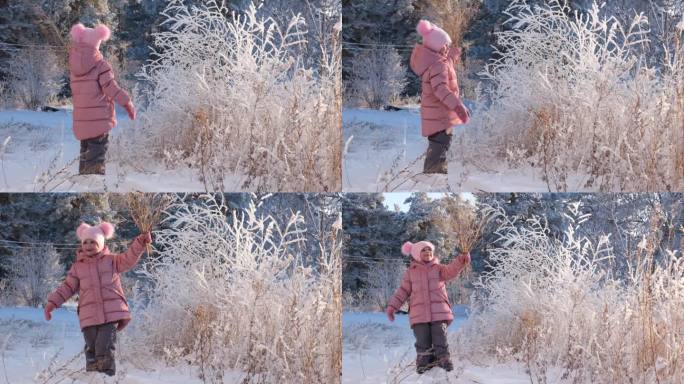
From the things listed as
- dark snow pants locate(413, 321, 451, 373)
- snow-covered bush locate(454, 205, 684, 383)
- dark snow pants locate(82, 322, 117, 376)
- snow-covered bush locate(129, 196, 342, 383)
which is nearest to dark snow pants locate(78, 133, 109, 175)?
snow-covered bush locate(129, 196, 342, 383)

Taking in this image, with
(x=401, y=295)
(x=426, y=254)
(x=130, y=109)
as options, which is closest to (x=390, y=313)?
(x=401, y=295)

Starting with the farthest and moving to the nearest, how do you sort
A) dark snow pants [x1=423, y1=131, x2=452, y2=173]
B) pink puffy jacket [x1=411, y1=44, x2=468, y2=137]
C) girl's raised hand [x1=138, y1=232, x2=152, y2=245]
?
dark snow pants [x1=423, y1=131, x2=452, y2=173] < pink puffy jacket [x1=411, y1=44, x2=468, y2=137] < girl's raised hand [x1=138, y1=232, x2=152, y2=245]

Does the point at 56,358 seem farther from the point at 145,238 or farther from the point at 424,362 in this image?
the point at 424,362

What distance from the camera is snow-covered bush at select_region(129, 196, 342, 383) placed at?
5.18 metres

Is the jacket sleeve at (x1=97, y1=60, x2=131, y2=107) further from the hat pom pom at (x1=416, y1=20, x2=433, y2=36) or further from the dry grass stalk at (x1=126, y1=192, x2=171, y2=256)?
the hat pom pom at (x1=416, y1=20, x2=433, y2=36)

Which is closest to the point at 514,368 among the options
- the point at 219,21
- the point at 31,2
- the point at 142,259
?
the point at 142,259

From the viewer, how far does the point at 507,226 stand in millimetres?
5637

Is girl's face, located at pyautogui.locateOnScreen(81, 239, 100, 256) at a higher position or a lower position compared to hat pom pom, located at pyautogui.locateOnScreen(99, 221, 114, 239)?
lower

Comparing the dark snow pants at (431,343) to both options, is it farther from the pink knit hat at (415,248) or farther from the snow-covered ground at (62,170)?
the snow-covered ground at (62,170)

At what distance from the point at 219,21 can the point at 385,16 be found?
3.07ft

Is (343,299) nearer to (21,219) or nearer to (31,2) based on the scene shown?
(21,219)

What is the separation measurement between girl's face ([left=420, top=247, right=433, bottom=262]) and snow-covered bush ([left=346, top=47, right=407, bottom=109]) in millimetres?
857

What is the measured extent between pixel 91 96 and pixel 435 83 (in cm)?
182

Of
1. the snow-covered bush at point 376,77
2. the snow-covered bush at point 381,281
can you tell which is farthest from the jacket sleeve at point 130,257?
the snow-covered bush at point 376,77
